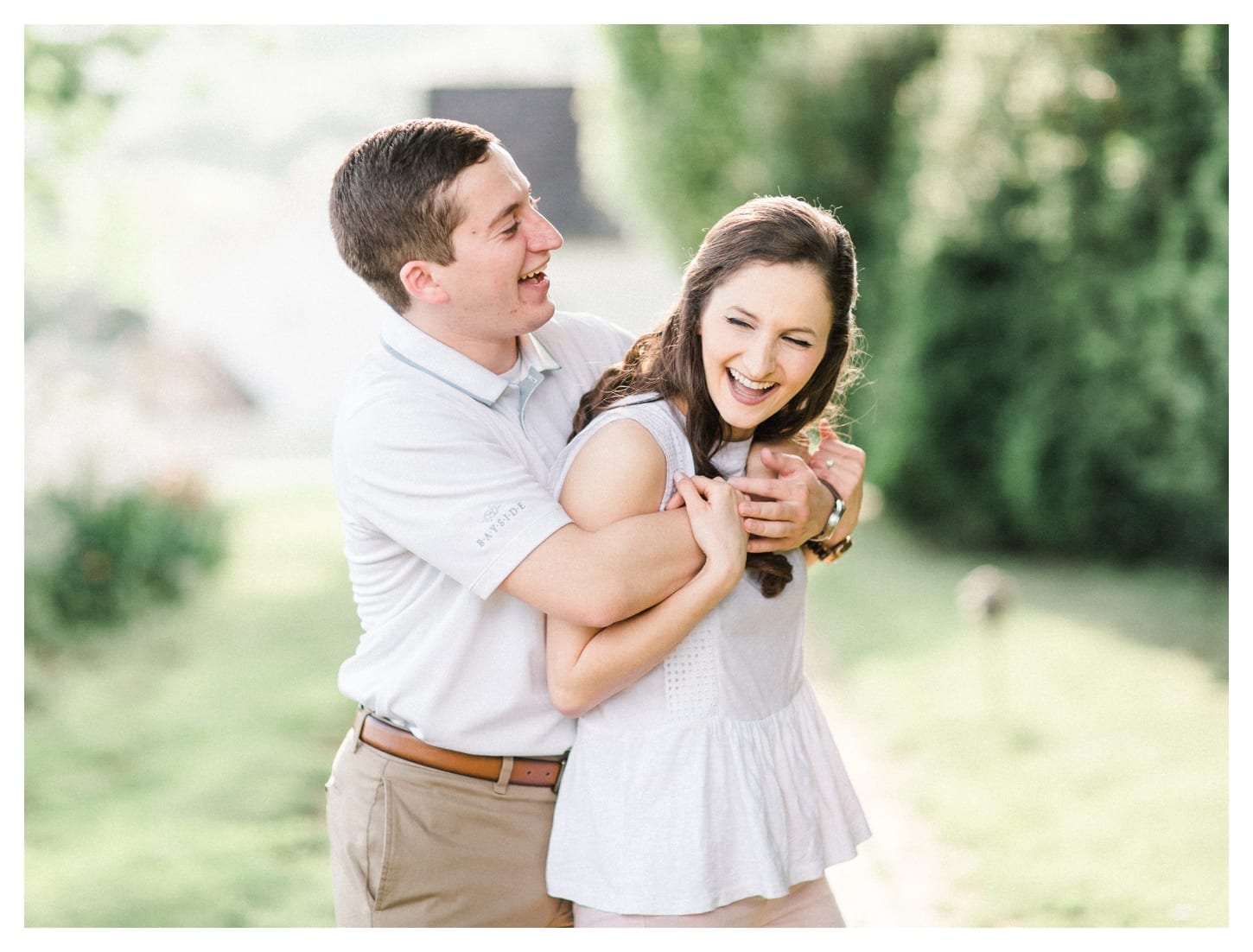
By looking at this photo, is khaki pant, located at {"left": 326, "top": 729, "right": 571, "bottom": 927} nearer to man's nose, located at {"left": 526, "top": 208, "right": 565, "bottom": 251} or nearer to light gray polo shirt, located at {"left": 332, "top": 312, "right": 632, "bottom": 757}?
light gray polo shirt, located at {"left": 332, "top": 312, "right": 632, "bottom": 757}

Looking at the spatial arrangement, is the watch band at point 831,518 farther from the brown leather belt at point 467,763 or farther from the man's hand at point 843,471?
the brown leather belt at point 467,763

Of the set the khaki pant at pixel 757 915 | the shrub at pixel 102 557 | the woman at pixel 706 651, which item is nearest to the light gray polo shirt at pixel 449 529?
the woman at pixel 706 651

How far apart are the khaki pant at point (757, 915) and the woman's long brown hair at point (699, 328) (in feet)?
2.00

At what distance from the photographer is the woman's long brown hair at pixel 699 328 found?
2357 mm

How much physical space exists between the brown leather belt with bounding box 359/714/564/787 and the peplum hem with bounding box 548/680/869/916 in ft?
0.19

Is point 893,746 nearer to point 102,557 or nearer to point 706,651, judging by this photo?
point 706,651

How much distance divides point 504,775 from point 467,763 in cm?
8

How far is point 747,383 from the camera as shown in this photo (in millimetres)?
2387

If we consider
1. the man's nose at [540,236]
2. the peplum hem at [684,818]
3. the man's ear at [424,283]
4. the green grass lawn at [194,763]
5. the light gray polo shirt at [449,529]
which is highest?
the man's nose at [540,236]

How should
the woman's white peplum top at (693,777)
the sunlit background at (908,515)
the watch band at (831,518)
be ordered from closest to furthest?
the woman's white peplum top at (693,777)
the watch band at (831,518)
the sunlit background at (908,515)

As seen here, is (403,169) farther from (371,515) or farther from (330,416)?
(330,416)

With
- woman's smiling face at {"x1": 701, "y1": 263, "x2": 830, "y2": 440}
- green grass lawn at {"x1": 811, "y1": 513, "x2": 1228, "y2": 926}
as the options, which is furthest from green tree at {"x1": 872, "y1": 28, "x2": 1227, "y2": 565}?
woman's smiling face at {"x1": 701, "y1": 263, "x2": 830, "y2": 440}

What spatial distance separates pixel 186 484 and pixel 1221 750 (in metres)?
7.23
